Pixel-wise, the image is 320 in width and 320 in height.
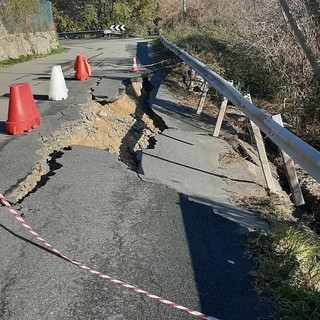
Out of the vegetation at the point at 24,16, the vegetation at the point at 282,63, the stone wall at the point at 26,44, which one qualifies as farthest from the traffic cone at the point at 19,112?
the vegetation at the point at 24,16

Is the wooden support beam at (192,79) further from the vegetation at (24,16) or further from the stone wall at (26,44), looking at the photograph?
the vegetation at (24,16)

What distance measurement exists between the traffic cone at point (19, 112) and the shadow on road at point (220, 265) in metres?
3.34

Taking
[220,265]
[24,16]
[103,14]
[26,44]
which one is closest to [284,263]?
[220,265]

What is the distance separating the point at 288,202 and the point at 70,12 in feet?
148

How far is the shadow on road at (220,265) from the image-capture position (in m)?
2.74

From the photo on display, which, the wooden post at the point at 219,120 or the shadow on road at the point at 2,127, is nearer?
the shadow on road at the point at 2,127

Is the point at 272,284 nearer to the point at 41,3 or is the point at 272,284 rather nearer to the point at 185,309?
the point at 185,309

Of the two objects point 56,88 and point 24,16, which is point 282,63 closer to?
point 56,88

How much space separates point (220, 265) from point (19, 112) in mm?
4453

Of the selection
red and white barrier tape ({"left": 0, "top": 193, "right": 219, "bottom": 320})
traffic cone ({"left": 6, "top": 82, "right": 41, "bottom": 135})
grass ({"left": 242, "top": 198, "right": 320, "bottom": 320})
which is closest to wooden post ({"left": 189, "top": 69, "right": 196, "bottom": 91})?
traffic cone ({"left": 6, "top": 82, "right": 41, "bottom": 135})

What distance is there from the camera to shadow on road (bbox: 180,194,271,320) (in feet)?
8.99

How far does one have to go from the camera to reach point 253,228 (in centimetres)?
390

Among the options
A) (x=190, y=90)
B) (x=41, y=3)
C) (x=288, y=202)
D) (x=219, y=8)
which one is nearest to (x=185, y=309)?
(x=288, y=202)

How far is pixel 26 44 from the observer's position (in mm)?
20484
